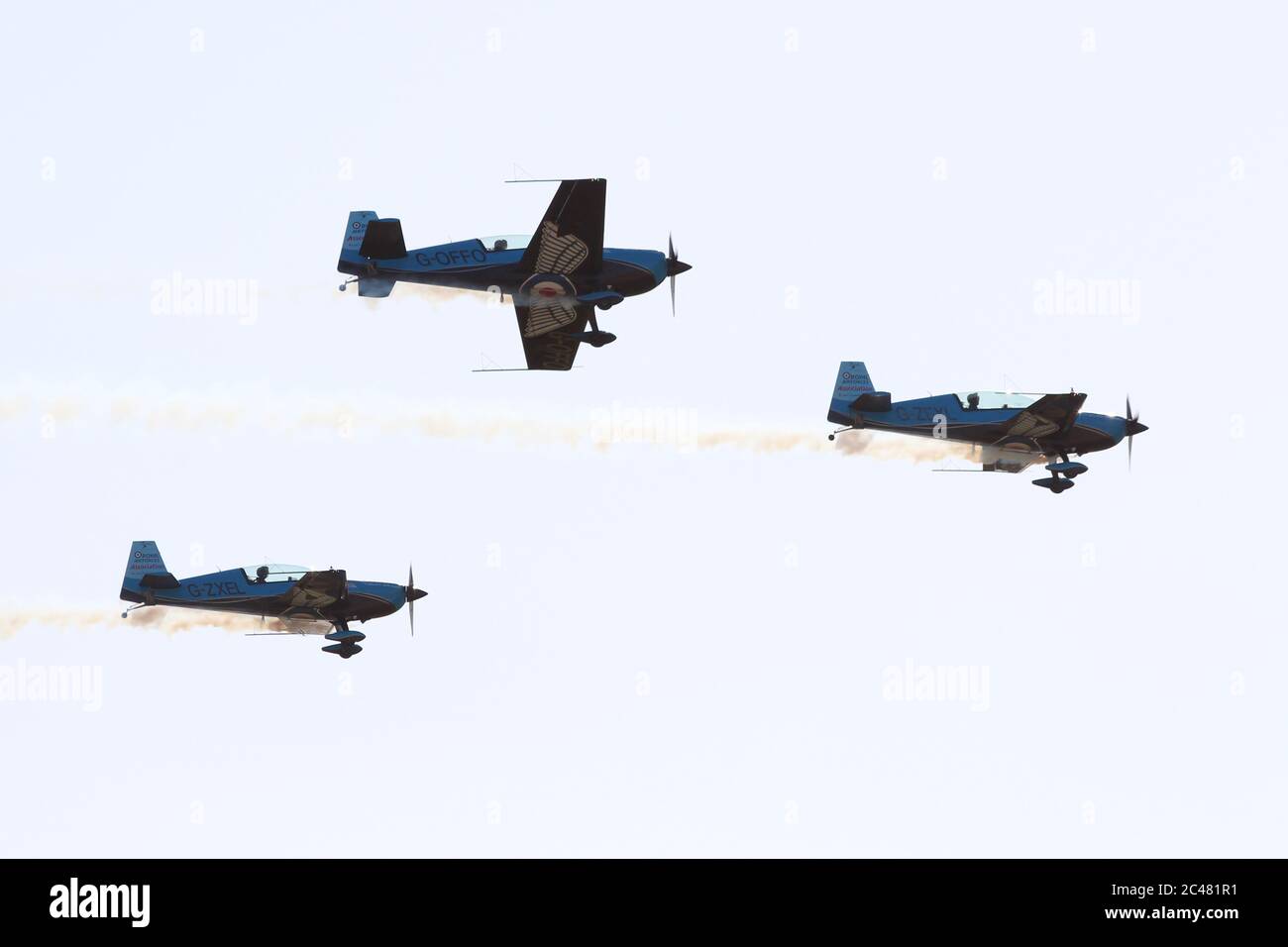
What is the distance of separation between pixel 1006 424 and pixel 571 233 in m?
11.6

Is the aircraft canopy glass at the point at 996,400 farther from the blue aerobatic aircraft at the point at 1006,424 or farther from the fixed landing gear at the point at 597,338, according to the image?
the fixed landing gear at the point at 597,338

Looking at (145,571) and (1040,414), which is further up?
(1040,414)

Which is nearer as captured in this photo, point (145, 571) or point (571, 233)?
point (571, 233)

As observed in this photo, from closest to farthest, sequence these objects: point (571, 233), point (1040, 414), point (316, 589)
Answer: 1. point (571, 233)
2. point (316, 589)
3. point (1040, 414)

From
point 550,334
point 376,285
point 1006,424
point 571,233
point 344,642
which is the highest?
point 571,233

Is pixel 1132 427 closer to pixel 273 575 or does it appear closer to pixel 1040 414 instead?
pixel 1040 414

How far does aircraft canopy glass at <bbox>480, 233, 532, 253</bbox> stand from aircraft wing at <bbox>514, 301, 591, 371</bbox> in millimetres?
2052

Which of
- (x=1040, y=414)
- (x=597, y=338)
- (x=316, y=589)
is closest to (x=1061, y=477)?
(x=1040, y=414)

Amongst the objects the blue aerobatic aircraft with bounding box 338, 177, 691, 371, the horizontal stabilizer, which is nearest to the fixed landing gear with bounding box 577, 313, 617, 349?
the blue aerobatic aircraft with bounding box 338, 177, 691, 371

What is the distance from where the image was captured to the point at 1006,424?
58531 millimetres

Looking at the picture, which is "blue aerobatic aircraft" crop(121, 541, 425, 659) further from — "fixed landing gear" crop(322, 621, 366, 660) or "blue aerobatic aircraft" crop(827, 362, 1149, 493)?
"blue aerobatic aircraft" crop(827, 362, 1149, 493)

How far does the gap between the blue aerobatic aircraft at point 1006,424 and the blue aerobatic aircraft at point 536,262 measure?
6.98 meters
